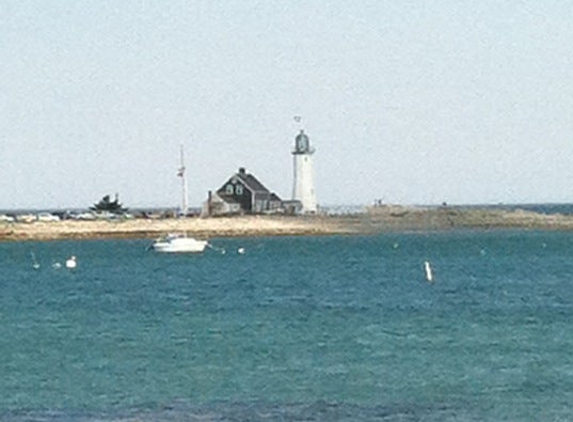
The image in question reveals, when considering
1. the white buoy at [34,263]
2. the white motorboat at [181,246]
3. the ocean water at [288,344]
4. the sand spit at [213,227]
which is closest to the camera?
the ocean water at [288,344]

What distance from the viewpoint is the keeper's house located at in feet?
500

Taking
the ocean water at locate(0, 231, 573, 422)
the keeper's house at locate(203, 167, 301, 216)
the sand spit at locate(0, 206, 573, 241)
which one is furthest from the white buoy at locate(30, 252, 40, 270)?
the keeper's house at locate(203, 167, 301, 216)

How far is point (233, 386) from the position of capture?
3288 centimetres

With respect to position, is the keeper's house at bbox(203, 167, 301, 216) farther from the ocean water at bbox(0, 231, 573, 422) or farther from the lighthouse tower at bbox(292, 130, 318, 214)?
the ocean water at bbox(0, 231, 573, 422)

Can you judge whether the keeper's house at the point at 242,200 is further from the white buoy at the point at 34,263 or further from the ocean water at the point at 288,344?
the ocean water at the point at 288,344

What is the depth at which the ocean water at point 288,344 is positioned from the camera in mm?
30000

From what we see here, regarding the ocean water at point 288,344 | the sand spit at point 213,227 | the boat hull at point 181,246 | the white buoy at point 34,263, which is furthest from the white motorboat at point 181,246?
the ocean water at point 288,344

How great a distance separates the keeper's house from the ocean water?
201 ft

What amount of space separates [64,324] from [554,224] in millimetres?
132759

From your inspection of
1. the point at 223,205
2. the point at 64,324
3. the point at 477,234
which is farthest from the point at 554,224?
the point at 64,324

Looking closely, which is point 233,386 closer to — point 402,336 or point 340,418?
point 340,418

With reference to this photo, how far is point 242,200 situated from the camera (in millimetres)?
152625

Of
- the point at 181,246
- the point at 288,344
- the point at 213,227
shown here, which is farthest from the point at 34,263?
the point at 288,344

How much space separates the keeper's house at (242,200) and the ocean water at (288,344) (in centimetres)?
6115
